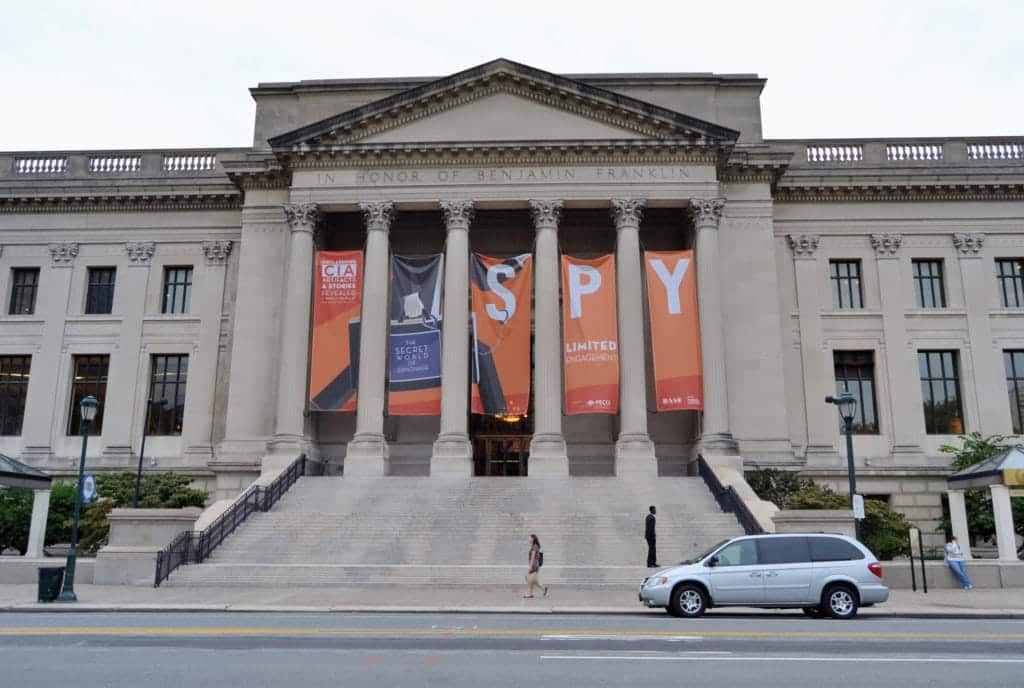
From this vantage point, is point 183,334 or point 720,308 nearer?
point 720,308

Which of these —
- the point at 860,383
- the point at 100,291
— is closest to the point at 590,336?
the point at 860,383

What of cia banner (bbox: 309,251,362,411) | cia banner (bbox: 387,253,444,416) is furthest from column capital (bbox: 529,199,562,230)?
cia banner (bbox: 309,251,362,411)

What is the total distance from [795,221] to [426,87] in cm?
1755

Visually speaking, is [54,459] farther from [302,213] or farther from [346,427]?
[302,213]

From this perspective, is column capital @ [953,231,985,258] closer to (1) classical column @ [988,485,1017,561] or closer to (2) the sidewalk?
(1) classical column @ [988,485,1017,561]

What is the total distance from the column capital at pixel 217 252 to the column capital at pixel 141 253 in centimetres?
277

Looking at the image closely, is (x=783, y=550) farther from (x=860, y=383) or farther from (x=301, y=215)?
(x=301, y=215)

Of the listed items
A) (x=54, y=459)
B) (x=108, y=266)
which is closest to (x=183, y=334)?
(x=108, y=266)

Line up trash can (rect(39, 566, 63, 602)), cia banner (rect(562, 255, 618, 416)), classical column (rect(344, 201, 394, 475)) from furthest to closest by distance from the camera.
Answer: classical column (rect(344, 201, 394, 475)), cia banner (rect(562, 255, 618, 416)), trash can (rect(39, 566, 63, 602))

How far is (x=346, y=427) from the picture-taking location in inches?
1428

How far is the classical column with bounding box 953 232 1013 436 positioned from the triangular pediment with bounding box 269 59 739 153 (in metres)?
12.9

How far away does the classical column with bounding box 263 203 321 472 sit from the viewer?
3272cm

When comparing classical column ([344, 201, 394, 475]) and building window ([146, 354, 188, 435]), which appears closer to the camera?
classical column ([344, 201, 394, 475])

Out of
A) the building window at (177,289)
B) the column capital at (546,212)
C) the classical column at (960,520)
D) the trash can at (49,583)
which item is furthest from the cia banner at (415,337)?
the classical column at (960,520)
